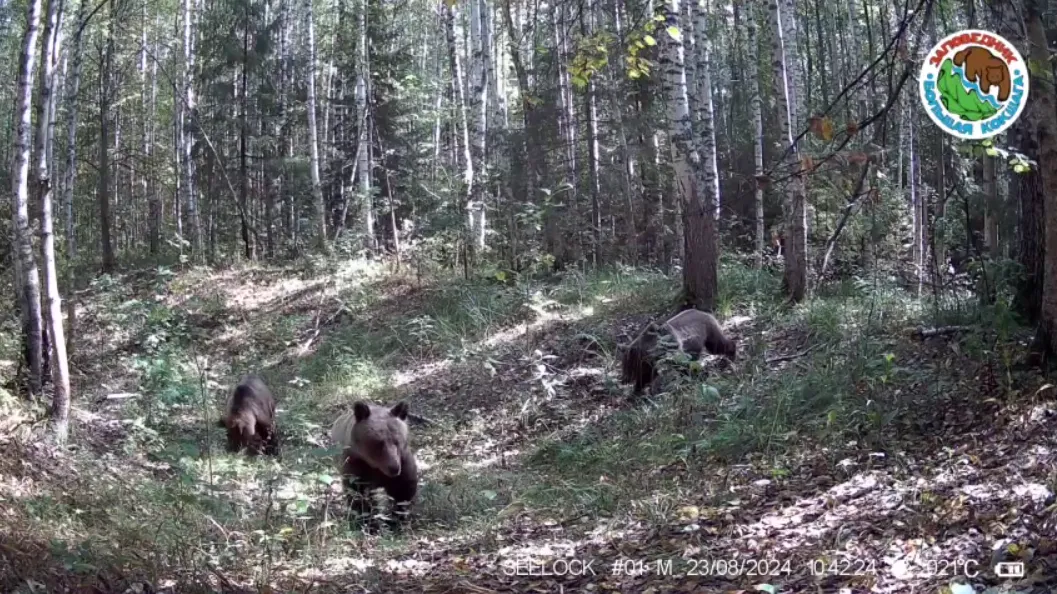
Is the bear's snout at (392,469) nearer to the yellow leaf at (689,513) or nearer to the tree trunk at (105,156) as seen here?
the yellow leaf at (689,513)

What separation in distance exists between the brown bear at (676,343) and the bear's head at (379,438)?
11.5 ft

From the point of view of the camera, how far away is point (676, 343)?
1048cm

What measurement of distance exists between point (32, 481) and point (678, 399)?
20.8 ft

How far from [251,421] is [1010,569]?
872cm

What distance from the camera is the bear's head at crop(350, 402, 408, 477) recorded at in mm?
7621

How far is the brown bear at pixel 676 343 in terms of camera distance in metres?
10.6

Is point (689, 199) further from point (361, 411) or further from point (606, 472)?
point (361, 411)

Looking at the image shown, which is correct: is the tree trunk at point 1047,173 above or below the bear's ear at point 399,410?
above

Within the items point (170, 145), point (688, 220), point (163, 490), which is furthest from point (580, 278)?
point (170, 145)

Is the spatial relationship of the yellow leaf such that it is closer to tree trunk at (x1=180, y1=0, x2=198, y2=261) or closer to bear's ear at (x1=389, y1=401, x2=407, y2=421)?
bear's ear at (x1=389, y1=401, x2=407, y2=421)

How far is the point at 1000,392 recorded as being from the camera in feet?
22.9

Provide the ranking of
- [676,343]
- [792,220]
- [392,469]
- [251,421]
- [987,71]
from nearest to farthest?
[987,71] < [392,469] < [676,343] < [251,421] < [792,220]

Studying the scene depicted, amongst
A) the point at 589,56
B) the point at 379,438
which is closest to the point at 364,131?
→ the point at 379,438

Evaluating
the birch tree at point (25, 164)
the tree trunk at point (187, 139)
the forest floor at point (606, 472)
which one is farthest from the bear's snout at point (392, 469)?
the tree trunk at point (187, 139)
